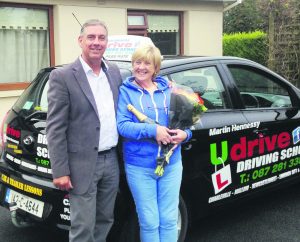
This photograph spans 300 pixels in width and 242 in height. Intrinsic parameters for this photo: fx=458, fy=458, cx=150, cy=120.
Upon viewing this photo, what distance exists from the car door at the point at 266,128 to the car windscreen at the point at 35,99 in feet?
5.16

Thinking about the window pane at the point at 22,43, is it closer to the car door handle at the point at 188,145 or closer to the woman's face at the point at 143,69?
the car door handle at the point at 188,145

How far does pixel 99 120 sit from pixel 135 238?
37.4 inches

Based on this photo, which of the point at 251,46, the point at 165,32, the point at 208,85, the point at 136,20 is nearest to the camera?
the point at 208,85

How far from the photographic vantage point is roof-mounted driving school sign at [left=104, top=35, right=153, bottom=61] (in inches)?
145

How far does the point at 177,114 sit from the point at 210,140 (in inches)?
30.4

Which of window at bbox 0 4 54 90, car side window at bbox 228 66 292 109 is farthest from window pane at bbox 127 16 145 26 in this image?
car side window at bbox 228 66 292 109

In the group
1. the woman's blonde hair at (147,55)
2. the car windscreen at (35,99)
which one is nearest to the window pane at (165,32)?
the car windscreen at (35,99)

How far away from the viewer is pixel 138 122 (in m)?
2.88

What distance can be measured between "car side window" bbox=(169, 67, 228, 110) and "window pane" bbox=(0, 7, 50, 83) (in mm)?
5383

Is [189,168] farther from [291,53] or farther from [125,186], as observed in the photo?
[291,53]

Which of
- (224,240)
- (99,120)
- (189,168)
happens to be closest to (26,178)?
(99,120)

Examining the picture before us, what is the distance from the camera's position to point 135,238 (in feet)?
10.6

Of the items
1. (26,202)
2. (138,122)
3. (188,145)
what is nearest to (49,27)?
(26,202)

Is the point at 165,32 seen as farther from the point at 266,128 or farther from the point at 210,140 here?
the point at 210,140
